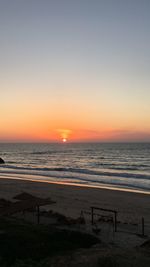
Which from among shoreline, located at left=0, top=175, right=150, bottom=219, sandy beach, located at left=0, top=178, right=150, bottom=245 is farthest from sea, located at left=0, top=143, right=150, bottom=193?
sandy beach, located at left=0, top=178, right=150, bottom=245

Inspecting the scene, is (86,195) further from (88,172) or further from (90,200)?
(88,172)

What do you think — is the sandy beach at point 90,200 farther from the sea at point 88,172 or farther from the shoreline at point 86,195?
the sea at point 88,172

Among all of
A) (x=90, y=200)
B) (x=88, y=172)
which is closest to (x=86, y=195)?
(x=90, y=200)

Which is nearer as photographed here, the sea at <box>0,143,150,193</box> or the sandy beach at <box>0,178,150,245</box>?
the sandy beach at <box>0,178,150,245</box>

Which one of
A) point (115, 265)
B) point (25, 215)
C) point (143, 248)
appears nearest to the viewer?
point (115, 265)

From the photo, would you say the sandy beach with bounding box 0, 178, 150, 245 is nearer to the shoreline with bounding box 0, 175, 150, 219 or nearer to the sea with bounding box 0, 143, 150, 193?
the shoreline with bounding box 0, 175, 150, 219

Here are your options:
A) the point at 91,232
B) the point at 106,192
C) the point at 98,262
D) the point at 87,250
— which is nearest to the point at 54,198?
the point at 106,192

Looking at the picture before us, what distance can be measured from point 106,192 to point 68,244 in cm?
1750

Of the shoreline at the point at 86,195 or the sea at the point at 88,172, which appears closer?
the shoreline at the point at 86,195

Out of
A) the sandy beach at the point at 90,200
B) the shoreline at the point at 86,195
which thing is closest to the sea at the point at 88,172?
the shoreline at the point at 86,195

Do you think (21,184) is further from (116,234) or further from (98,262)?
(98,262)

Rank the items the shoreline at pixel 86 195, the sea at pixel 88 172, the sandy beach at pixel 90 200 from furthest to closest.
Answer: the sea at pixel 88 172
the shoreline at pixel 86 195
the sandy beach at pixel 90 200

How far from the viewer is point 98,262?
29.2ft

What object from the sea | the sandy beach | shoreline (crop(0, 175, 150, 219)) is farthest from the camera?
the sea
